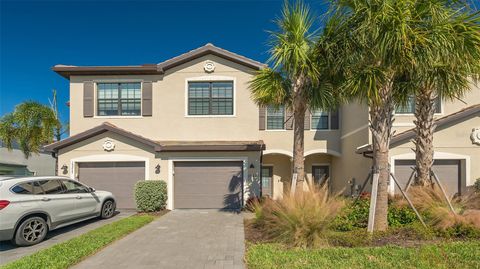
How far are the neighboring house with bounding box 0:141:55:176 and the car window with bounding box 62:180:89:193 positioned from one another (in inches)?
429

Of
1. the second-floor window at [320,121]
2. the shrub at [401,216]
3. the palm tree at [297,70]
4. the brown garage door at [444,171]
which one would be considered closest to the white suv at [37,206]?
the palm tree at [297,70]

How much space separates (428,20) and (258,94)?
4881 millimetres

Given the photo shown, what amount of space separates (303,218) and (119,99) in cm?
1096

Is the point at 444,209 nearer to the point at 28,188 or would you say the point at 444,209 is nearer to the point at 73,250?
the point at 73,250

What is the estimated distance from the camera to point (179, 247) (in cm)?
756

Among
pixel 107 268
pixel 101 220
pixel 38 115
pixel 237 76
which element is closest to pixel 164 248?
pixel 107 268

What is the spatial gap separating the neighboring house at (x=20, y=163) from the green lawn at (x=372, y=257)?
58.1 feet

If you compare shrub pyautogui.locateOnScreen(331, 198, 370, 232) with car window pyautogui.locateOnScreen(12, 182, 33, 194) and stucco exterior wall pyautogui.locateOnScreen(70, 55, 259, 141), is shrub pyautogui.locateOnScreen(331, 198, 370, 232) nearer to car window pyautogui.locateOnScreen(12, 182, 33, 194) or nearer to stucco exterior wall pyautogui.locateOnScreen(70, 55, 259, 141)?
stucco exterior wall pyautogui.locateOnScreen(70, 55, 259, 141)

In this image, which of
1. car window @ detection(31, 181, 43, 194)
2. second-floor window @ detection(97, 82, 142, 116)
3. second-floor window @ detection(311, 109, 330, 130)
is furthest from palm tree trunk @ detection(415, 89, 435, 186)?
second-floor window @ detection(97, 82, 142, 116)

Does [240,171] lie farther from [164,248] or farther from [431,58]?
[431,58]

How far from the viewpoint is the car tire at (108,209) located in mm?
11227

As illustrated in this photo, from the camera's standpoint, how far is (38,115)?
18.4 m

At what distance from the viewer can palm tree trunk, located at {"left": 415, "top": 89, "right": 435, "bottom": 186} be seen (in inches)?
372

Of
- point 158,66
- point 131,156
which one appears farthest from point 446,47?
point 131,156
